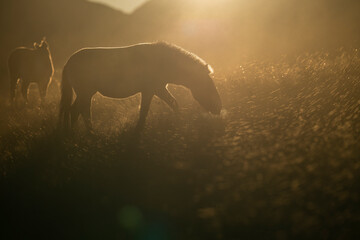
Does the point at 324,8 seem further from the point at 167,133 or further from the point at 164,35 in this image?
the point at 167,133

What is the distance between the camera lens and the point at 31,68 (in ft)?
34.6

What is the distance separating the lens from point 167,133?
4516 millimetres

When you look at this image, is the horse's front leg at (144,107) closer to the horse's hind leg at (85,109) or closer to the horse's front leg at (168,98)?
the horse's front leg at (168,98)

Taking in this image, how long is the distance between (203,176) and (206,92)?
2.84 meters

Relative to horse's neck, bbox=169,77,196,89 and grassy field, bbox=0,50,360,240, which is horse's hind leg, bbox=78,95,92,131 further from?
horse's neck, bbox=169,77,196,89

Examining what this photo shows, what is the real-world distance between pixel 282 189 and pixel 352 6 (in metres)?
12.8

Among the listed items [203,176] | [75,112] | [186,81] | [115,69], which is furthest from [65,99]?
[203,176]

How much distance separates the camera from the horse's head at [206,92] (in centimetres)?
574

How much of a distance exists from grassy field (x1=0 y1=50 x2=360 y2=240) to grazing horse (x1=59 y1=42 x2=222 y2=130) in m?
0.81

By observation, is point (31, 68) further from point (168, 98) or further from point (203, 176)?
point (203, 176)

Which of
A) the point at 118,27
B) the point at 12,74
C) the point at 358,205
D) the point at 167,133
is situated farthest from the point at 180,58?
the point at 118,27

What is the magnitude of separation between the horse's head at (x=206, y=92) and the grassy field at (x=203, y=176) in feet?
1.57

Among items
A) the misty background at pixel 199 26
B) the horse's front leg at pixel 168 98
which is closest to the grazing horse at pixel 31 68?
the misty background at pixel 199 26

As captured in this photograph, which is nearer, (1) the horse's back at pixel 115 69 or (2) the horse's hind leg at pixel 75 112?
(1) the horse's back at pixel 115 69
